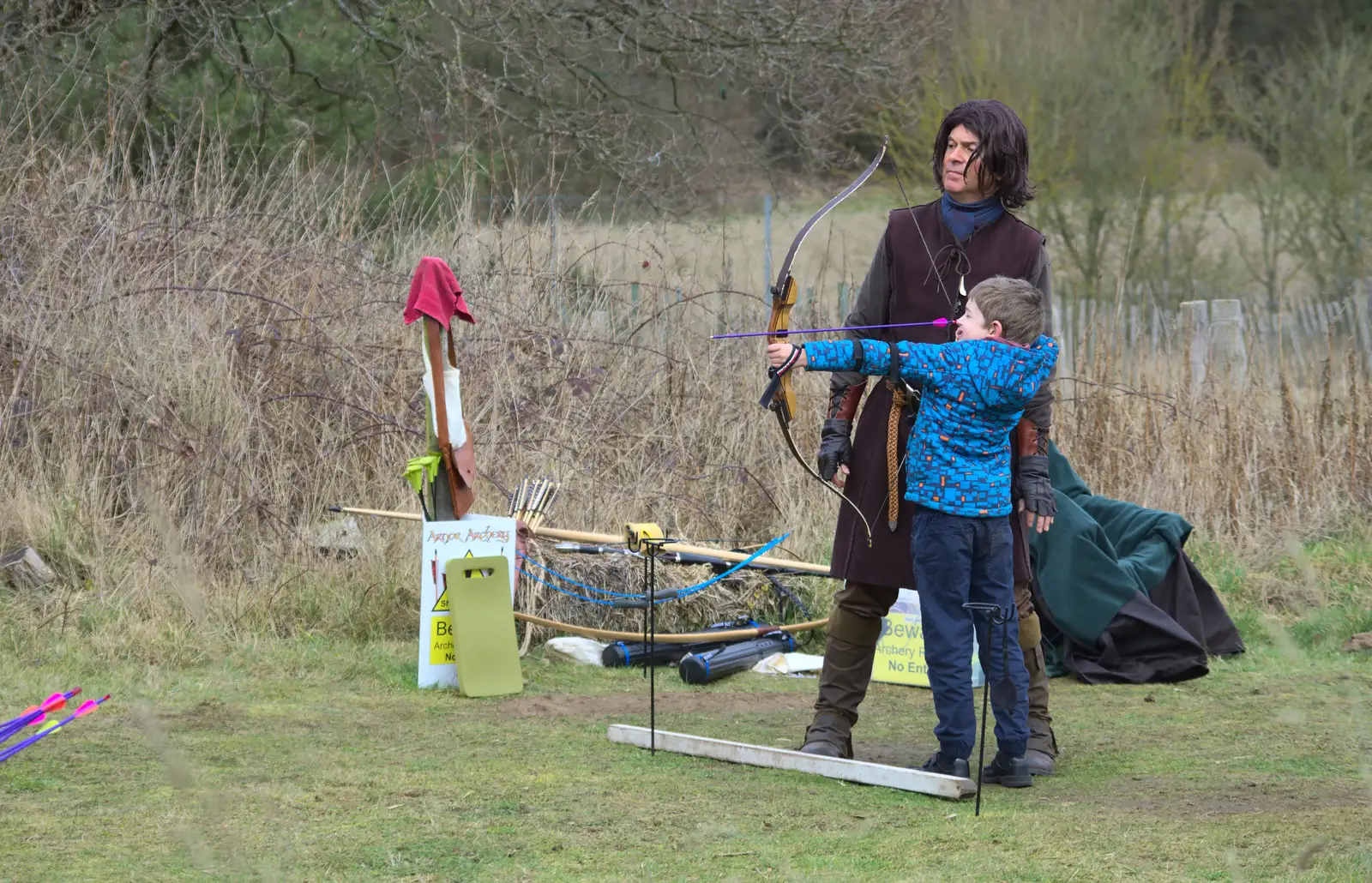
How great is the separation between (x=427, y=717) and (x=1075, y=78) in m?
15.4

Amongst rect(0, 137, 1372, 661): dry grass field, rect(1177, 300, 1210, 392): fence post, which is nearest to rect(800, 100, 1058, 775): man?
rect(0, 137, 1372, 661): dry grass field

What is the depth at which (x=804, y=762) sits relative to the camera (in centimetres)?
396

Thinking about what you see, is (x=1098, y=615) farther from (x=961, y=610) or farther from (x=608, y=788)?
(x=608, y=788)

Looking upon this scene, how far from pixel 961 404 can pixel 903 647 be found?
2.12m

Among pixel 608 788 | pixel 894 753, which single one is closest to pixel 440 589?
pixel 608 788

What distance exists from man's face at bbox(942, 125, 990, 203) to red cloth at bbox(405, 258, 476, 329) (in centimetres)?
193

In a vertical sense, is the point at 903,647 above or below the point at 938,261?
below

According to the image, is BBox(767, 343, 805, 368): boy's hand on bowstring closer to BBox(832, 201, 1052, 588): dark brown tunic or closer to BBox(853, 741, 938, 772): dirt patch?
BBox(832, 201, 1052, 588): dark brown tunic

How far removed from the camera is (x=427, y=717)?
483cm

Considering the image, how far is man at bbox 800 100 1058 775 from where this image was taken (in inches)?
153

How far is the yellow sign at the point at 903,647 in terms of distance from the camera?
553 cm

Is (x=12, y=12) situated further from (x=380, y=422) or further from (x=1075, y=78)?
(x=1075, y=78)

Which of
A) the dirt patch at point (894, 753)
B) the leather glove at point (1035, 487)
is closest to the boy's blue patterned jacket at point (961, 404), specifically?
the leather glove at point (1035, 487)

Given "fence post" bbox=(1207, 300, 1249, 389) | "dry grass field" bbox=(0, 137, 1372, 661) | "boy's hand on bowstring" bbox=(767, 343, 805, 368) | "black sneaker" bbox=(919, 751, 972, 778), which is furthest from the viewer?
"fence post" bbox=(1207, 300, 1249, 389)
